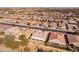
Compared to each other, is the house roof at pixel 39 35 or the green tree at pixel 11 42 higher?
the house roof at pixel 39 35

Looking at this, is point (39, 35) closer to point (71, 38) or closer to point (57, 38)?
point (57, 38)

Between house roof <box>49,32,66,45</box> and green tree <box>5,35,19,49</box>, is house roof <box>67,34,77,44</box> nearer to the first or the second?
house roof <box>49,32,66,45</box>

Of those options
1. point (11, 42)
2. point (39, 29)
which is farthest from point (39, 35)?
point (11, 42)

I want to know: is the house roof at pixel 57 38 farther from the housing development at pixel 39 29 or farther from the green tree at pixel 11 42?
the green tree at pixel 11 42

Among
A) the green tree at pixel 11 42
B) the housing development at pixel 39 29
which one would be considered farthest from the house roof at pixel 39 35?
the green tree at pixel 11 42

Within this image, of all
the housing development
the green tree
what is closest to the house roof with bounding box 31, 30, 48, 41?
the housing development
